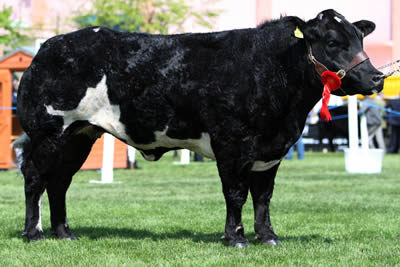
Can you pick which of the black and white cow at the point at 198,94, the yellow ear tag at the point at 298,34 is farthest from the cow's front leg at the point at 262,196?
the yellow ear tag at the point at 298,34

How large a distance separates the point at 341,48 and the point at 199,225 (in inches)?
108

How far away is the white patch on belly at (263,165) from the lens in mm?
6020

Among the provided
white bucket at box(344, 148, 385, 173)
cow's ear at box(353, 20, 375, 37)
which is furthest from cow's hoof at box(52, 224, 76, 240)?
white bucket at box(344, 148, 385, 173)

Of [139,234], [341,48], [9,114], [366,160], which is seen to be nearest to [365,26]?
[341,48]

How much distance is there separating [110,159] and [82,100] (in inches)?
274

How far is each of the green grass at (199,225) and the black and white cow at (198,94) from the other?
1.64 feet

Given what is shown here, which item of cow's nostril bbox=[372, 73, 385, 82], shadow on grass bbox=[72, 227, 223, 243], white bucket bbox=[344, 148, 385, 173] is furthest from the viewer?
white bucket bbox=[344, 148, 385, 173]

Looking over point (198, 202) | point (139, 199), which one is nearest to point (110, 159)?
point (139, 199)

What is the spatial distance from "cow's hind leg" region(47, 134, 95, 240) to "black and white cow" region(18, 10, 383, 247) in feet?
0.05

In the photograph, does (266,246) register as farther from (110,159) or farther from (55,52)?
(110,159)

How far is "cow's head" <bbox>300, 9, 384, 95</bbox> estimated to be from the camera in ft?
18.4

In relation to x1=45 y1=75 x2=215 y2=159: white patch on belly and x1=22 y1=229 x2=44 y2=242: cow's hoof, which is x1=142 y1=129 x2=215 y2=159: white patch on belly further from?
x1=22 y1=229 x2=44 y2=242: cow's hoof

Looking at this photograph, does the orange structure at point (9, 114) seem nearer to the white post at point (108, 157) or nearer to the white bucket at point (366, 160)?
the white post at point (108, 157)

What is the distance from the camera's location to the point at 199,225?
7496 mm
